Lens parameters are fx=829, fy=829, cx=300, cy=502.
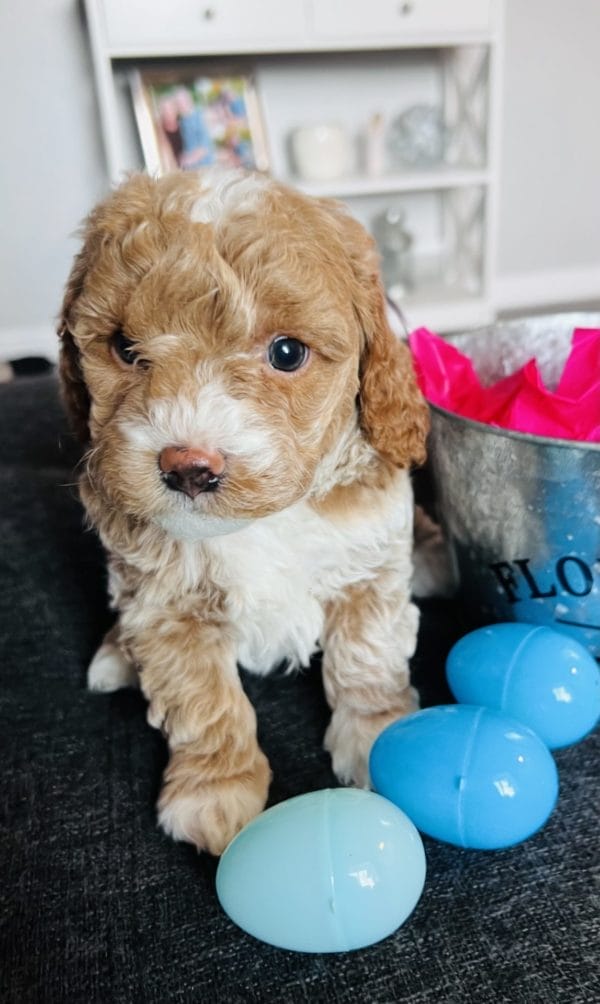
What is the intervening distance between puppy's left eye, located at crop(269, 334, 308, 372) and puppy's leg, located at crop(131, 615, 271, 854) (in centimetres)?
39

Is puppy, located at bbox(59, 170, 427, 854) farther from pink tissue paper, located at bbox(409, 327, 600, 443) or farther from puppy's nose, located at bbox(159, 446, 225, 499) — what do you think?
pink tissue paper, located at bbox(409, 327, 600, 443)

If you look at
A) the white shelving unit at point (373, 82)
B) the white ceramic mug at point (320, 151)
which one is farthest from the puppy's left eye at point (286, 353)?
the white ceramic mug at point (320, 151)

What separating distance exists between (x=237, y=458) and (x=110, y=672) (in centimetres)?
63

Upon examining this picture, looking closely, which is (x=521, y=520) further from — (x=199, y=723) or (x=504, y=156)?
(x=504, y=156)

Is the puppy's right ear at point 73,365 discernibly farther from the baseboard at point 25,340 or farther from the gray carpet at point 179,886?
the baseboard at point 25,340

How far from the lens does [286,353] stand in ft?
3.15

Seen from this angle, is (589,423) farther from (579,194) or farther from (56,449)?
(579,194)

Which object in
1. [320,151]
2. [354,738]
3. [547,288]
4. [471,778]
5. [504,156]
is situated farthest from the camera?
[547,288]

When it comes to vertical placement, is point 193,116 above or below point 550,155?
above

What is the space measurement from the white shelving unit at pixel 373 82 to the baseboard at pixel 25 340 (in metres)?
0.86

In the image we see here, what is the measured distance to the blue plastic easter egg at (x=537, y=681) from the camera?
1107 mm

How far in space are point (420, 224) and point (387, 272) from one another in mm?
472

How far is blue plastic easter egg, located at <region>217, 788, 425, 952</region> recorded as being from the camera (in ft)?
2.74

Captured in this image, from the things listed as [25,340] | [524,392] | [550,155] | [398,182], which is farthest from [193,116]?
[524,392]
